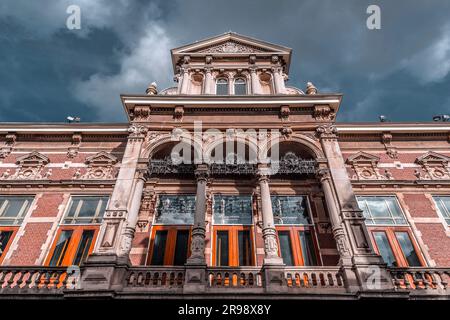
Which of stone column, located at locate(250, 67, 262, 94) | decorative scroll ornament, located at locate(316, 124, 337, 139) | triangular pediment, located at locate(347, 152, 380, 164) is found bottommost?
triangular pediment, located at locate(347, 152, 380, 164)

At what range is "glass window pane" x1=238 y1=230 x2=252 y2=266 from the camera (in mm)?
10951

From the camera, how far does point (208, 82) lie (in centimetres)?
1565

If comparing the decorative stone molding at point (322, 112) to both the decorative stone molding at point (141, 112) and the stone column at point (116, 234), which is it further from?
the stone column at point (116, 234)

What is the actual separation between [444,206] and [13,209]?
17729 millimetres

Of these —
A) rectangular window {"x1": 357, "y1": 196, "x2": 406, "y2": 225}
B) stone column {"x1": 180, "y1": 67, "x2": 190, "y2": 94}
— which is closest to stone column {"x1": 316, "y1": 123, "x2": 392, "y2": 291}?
rectangular window {"x1": 357, "y1": 196, "x2": 406, "y2": 225}

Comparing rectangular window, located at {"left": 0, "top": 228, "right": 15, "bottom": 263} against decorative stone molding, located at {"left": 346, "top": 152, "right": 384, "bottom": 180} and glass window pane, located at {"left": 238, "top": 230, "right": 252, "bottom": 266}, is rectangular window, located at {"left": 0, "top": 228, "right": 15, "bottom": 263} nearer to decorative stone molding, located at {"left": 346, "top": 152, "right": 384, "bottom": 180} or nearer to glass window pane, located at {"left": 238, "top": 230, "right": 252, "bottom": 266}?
glass window pane, located at {"left": 238, "top": 230, "right": 252, "bottom": 266}

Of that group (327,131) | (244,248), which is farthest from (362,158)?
(244,248)

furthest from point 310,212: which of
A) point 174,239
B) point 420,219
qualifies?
point 174,239

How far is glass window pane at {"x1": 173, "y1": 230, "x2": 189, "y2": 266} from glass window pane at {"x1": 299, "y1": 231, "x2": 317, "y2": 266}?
4519 mm

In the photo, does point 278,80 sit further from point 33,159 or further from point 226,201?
point 33,159

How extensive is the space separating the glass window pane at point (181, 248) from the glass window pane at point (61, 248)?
13.5ft

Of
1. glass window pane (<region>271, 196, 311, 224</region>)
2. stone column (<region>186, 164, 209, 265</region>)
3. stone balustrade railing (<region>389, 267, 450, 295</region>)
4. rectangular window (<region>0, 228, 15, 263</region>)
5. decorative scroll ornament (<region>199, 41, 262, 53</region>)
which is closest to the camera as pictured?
stone balustrade railing (<region>389, 267, 450, 295</region>)
